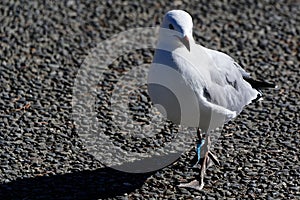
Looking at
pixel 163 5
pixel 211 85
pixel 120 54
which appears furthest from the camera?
pixel 163 5

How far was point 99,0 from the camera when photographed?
25.9 feet

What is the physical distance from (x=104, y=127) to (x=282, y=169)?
1523 mm

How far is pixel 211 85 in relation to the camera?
206 inches

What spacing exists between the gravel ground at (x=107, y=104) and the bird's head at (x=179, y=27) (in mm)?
1040

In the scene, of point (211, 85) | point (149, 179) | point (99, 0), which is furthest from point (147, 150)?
point (99, 0)

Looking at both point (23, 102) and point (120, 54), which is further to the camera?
point (120, 54)

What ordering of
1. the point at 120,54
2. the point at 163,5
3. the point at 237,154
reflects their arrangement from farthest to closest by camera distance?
the point at 163,5 → the point at 120,54 → the point at 237,154

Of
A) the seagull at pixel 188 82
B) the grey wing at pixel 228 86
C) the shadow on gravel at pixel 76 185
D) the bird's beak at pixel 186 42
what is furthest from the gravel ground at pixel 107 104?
the bird's beak at pixel 186 42

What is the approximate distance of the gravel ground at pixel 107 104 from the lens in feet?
17.3

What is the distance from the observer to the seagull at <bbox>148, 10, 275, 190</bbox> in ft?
16.5

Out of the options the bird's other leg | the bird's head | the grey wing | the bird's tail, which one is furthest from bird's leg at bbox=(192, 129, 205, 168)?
the bird's head

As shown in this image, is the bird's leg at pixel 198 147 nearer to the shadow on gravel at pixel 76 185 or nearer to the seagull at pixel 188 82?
the seagull at pixel 188 82

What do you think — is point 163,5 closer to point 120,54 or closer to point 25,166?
point 120,54

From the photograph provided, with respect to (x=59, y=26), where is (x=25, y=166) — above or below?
below
